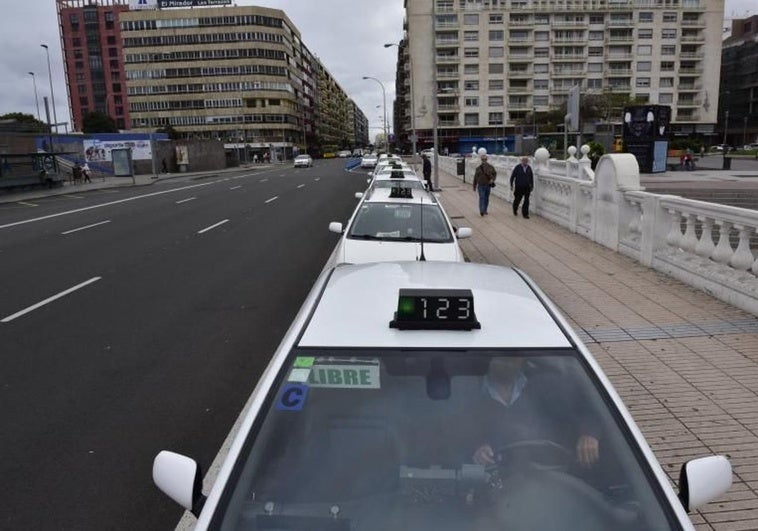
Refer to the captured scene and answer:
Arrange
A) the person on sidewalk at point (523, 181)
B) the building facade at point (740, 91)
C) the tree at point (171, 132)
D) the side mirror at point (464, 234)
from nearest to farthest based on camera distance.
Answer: the side mirror at point (464, 234) → the person on sidewalk at point (523, 181) → the tree at point (171, 132) → the building facade at point (740, 91)

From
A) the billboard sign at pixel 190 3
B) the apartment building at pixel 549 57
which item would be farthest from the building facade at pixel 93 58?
the apartment building at pixel 549 57

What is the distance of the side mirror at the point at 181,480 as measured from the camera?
222 centimetres

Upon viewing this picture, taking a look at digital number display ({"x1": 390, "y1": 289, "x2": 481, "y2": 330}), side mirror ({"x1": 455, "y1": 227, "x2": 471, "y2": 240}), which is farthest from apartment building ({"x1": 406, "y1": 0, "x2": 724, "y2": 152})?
digital number display ({"x1": 390, "y1": 289, "x2": 481, "y2": 330})

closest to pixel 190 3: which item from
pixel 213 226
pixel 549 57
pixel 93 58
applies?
pixel 93 58

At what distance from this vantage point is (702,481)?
7.36 ft

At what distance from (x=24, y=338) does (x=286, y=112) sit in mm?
120741

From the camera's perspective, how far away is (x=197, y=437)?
459 centimetres

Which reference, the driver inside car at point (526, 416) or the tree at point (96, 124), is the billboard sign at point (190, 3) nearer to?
the tree at point (96, 124)

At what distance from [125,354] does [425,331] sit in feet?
16.3

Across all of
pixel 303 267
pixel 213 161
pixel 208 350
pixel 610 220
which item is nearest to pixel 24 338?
pixel 208 350

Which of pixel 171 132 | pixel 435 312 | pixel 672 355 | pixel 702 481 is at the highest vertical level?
pixel 171 132

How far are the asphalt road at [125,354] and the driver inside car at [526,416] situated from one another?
2.18 meters

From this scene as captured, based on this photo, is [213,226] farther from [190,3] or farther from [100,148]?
[190,3]

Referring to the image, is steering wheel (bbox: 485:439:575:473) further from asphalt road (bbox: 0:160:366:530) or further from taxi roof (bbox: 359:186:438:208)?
taxi roof (bbox: 359:186:438:208)
